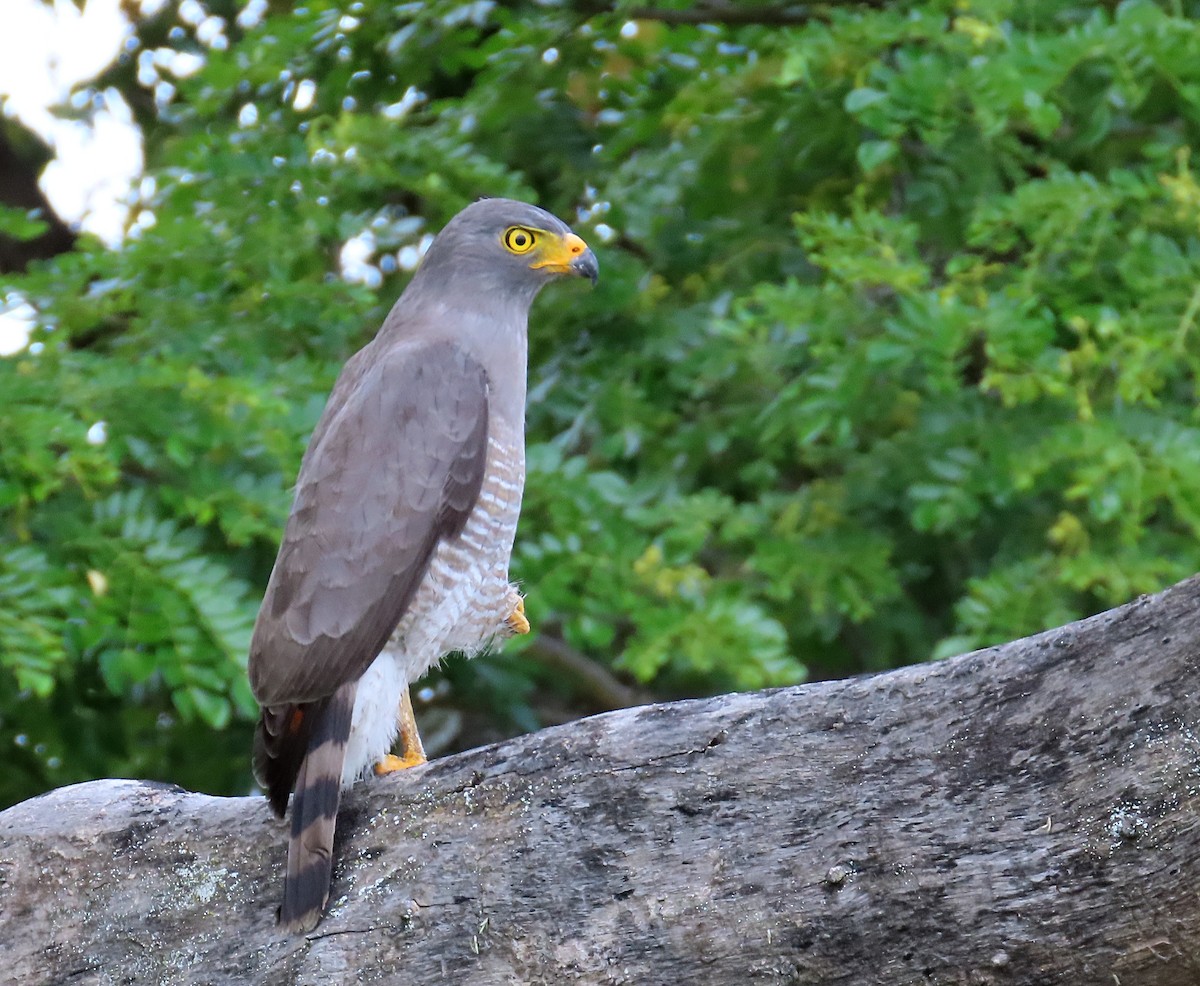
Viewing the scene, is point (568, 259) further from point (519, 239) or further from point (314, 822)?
point (314, 822)

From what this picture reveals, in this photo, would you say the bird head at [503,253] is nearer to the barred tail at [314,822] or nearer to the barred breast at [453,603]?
the barred breast at [453,603]

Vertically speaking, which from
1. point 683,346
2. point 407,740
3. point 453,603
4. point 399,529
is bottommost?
point 683,346

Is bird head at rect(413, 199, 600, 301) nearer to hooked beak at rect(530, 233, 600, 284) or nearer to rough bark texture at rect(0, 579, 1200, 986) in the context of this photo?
hooked beak at rect(530, 233, 600, 284)

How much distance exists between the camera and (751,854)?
221 cm

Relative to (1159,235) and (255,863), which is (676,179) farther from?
(255,863)

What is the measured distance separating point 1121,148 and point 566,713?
8.64 ft

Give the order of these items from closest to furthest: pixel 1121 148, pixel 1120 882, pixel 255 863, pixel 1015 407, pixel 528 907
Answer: pixel 1120 882 → pixel 528 907 → pixel 255 863 → pixel 1015 407 → pixel 1121 148

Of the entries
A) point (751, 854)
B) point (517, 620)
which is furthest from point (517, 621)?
point (751, 854)

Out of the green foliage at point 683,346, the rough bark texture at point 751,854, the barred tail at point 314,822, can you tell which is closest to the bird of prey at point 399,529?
the barred tail at point 314,822

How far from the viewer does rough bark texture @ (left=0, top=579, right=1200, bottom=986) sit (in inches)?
77.2

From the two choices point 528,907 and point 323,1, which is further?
point 323,1

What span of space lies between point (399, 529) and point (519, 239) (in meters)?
0.82

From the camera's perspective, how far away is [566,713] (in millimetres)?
5266

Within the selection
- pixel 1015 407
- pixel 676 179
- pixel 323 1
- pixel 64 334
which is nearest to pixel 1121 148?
pixel 1015 407
